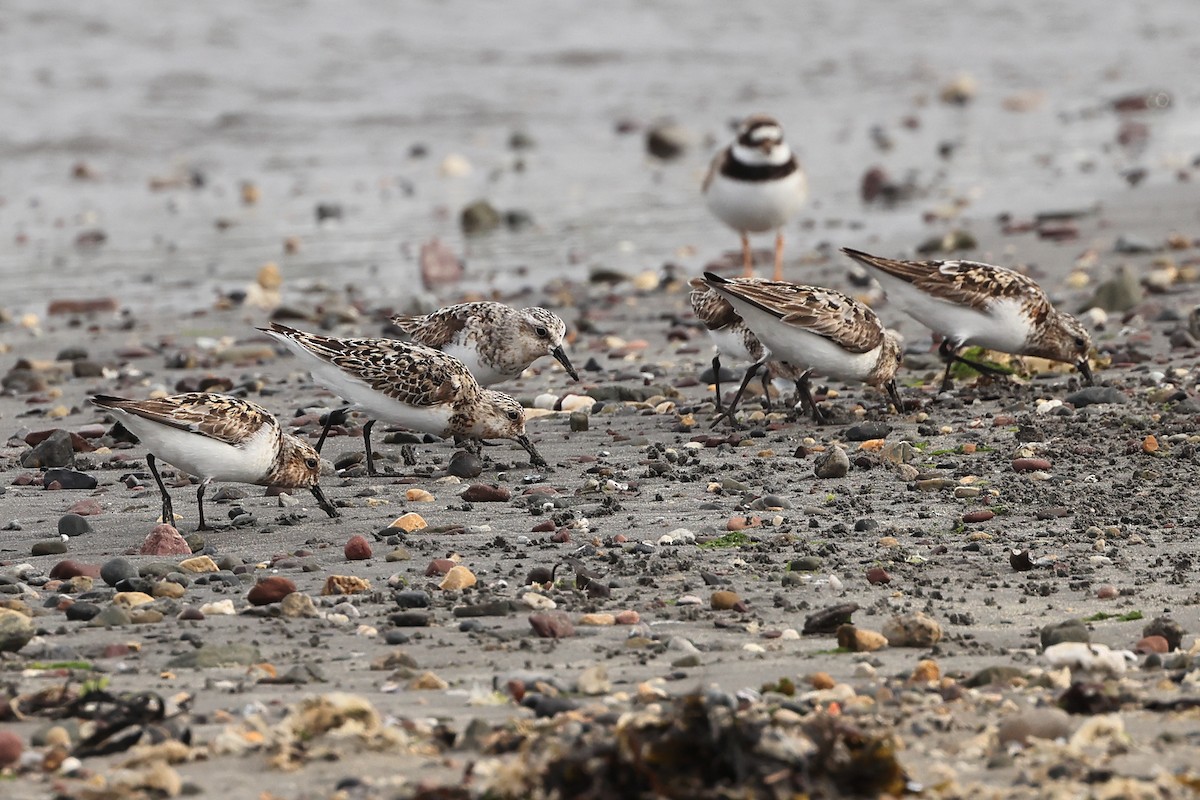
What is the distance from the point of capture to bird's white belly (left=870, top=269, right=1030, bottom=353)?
9.59 metres

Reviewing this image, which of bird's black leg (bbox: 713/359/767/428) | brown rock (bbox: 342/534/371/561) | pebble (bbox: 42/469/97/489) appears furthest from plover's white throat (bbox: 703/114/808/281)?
brown rock (bbox: 342/534/371/561)

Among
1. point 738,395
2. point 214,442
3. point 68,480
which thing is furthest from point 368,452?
point 738,395

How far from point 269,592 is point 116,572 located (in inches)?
27.7

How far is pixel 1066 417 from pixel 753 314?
1760 mm

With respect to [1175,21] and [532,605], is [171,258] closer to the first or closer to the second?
[532,605]

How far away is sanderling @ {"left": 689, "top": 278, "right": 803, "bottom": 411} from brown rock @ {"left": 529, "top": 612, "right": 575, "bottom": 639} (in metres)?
3.78

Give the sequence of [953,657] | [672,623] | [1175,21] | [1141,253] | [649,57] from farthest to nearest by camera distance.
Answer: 1. [1175,21]
2. [649,57]
3. [1141,253]
4. [672,623]
5. [953,657]

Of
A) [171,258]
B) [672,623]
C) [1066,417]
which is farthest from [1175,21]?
[672,623]

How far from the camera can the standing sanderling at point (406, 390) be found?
842 centimetres

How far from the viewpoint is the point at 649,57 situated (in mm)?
29188

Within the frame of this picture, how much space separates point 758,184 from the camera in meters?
14.6

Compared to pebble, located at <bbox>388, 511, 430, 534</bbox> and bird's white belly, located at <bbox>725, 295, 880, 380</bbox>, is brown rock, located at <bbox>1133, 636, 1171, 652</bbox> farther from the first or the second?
bird's white belly, located at <bbox>725, 295, 880, 380</bbox>

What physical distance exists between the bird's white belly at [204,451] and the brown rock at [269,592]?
1307mm

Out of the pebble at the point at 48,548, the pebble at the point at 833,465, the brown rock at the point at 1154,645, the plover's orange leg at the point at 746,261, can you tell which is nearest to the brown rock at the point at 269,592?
the pebble at the point at 48,548
